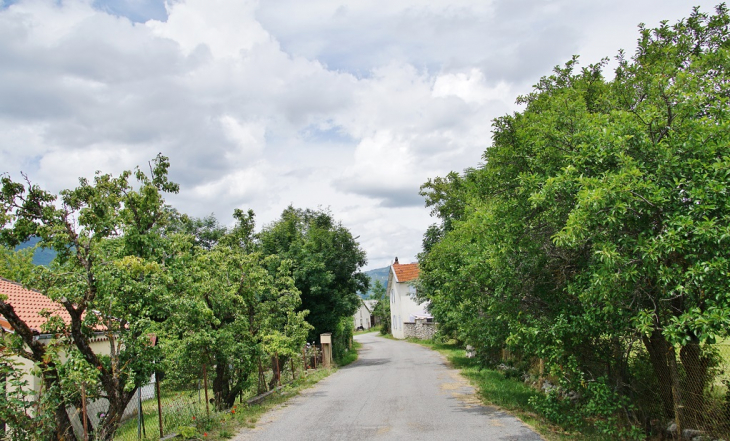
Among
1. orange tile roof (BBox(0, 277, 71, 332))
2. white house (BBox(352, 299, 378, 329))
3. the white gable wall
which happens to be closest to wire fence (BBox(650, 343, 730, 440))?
orange tile roof (BBox(0, 277, 71, 332))

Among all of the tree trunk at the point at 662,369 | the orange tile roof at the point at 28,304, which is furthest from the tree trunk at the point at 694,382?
the orange tile roof at the point at 28,304

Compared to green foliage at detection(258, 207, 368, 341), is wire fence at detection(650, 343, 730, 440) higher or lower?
lower

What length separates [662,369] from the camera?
8.46m

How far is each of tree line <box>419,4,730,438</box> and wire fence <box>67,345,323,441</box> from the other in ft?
20.9

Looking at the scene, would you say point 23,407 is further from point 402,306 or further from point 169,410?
point 402,306

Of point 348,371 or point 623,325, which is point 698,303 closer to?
point 623,325

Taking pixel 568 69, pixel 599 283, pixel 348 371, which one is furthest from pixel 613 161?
pixel 348 371

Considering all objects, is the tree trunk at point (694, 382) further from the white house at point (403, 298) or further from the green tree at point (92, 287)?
the white house at point (403, 298)

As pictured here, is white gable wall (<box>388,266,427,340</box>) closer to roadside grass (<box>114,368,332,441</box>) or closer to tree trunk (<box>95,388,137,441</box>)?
roadside grass (<box>114,368,332,441</box>)

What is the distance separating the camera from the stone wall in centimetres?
4527

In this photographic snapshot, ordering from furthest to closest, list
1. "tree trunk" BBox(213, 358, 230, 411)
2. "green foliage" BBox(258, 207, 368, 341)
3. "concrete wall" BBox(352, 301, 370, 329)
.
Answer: "concrete wall" BBox(352, 301, 370, 329)
"green foliage" BBox(258, 207, 368, 341)
"tree trunk" BBox(213, 358, 230, 411)

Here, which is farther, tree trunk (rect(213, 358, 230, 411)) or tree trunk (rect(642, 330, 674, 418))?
tree trunk (rect(213, 358, 230, 411))

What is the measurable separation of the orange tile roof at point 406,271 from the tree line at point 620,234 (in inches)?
1593

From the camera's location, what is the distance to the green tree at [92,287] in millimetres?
7355
